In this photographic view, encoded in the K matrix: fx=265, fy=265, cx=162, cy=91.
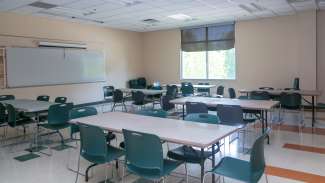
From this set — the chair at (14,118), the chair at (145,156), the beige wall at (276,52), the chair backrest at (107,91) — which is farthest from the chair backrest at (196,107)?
the beige wall at (276,52)

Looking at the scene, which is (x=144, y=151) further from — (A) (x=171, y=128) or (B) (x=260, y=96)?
(B) (x=260, y=96)

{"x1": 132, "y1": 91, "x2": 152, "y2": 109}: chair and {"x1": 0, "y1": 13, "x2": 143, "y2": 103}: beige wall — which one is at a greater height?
{"x1": 0, "y1": 13, "x2": 143, "y2": 103}: beige wall

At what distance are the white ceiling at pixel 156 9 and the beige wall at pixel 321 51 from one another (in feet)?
1.84

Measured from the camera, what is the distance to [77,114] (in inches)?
154

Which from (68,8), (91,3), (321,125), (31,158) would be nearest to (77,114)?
(31,158)

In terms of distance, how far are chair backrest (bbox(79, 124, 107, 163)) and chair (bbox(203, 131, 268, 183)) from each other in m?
1.15

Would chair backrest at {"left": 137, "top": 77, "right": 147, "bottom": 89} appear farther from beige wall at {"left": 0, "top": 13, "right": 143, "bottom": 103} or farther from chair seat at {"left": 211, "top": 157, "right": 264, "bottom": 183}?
chair seat at {"left": 211, "top": 157, "right": 264, "bottom": 183}

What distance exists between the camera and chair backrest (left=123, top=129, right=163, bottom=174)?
2.38 meters

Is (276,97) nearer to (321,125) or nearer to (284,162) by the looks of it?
(321,125)

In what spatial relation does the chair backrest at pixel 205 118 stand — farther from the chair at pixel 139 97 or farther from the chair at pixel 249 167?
the chair at pixel 139 97

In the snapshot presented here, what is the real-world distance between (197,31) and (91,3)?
511 cm

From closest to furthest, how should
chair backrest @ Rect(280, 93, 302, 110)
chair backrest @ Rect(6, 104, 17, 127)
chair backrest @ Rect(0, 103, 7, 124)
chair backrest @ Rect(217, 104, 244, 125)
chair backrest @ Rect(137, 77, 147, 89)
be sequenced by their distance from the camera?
chair backrest @ Rect(217, 104, 244, 125) < chair backrest @ Rect(6, 104, 17, 127) < chair backrest @ Rect(0, 103, 7, 124) < chair backrest @ Rect(280, 93, 302, 110) < chair backrest @ Rect(137, 77, 147, 89)

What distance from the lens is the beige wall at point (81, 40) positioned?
7457 millimetres

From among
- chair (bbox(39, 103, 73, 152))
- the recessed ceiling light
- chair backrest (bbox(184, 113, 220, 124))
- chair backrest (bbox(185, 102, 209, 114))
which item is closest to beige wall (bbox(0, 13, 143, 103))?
the recessed ceiling light
